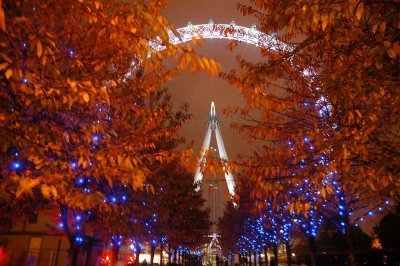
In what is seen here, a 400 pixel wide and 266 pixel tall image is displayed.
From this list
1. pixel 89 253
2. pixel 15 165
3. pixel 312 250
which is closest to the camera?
pixel 15 165

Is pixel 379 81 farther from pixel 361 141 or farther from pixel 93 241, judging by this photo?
pixel 93 241

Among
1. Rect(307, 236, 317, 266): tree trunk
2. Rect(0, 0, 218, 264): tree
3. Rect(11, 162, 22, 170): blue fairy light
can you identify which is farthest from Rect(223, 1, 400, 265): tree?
Rect(307, 236, 317, 266): tree trunk

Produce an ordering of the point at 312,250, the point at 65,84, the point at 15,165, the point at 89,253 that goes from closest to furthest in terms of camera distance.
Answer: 1. the point at 65,84
2. the point at 15,165
3. the point at 312,250
4. the point at 89,253

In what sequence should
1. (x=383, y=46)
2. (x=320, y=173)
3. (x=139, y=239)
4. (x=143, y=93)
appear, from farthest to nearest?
(x=139, y=239), (x=143, y=93), (x=320, y=173), (x=383, y=46)

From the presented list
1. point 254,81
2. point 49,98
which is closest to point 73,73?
point 49,98

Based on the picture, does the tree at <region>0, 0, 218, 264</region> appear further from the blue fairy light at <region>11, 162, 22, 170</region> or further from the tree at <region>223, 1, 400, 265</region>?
the tree at <region>223, 1, 400, 265</region>

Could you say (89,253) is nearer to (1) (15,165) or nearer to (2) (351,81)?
(1) (15,165)

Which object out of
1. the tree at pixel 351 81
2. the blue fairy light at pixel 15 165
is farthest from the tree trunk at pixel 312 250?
the blue fairy light at pixel 15 165

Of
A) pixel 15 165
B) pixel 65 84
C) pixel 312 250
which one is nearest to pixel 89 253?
pixel 312 250

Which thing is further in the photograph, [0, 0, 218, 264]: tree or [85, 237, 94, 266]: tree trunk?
[85, 237, 94, 266]: tree trunk

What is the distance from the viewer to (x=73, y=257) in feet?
40.5

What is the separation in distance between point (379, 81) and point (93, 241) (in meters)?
30.2

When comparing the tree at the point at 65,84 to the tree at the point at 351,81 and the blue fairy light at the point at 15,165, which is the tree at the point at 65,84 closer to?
the blue fairy light at the point at 15,165

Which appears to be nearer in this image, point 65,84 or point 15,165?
point 65,84
